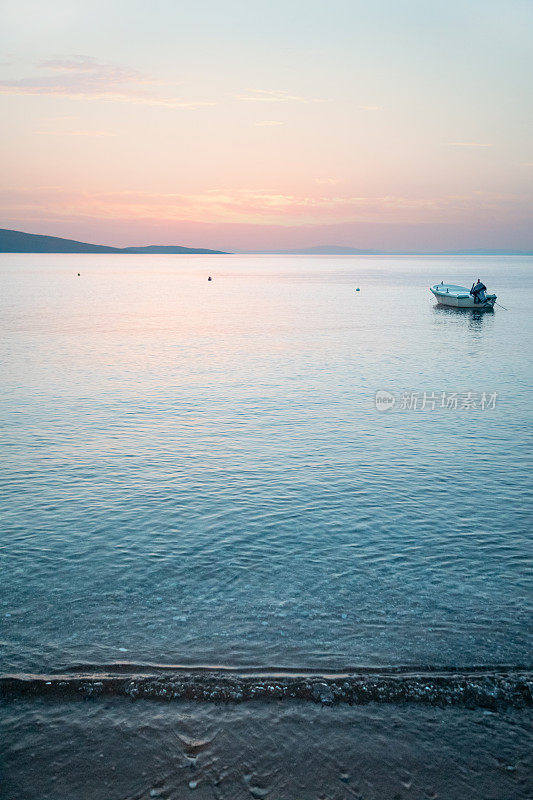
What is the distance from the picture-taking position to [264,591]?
14.1 meters

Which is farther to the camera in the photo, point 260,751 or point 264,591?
point 264,591

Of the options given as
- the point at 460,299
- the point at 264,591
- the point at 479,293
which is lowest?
the point at 264,591

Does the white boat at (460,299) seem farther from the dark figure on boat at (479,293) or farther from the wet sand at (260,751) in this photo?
the wet sand at (260,751)

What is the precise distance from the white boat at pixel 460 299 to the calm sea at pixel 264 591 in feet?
171

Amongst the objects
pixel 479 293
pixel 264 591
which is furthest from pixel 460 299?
pixel 264 591

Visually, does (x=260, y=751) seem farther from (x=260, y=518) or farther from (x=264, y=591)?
(x=260, y=518)

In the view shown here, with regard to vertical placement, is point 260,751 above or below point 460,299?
below

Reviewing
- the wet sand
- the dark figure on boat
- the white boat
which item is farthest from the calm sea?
the white boat

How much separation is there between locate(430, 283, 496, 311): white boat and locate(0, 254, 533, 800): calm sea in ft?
171

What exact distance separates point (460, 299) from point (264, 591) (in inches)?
3044

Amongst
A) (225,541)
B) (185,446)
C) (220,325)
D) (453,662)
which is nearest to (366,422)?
(185,446)

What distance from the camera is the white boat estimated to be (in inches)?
3231

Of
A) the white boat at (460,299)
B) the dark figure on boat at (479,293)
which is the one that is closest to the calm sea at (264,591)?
the dark figure on boat at (479,293)

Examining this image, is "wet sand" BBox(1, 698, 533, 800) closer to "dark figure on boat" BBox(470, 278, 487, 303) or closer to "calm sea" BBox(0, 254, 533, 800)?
"calm sea" BBox(0, 254, 533, 800)
